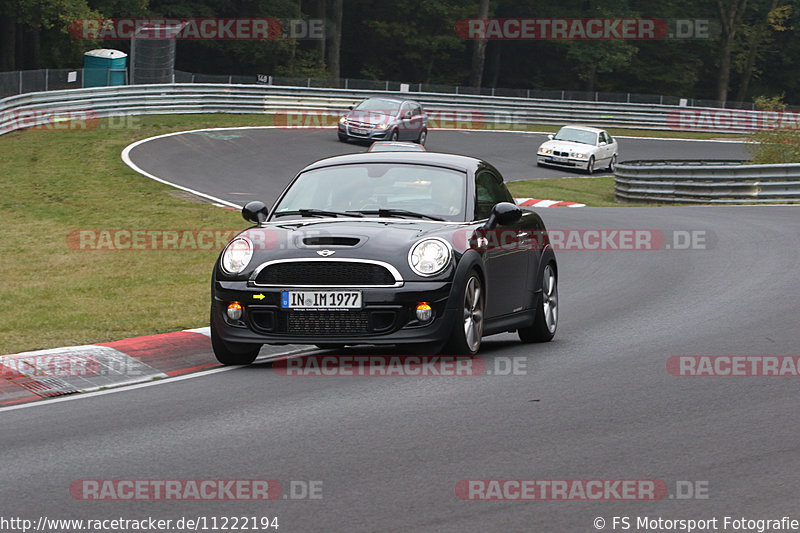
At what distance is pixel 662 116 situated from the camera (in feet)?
201

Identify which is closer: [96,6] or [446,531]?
[446,531]

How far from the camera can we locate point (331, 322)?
903 cm

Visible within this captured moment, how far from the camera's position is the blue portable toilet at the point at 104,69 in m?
44.4

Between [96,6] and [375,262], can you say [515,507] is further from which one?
[96,6]

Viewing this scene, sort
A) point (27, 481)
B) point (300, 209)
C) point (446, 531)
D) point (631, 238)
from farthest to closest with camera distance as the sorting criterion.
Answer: point (631, 238), point (300, 209), point (27, 481), point (446, 531)

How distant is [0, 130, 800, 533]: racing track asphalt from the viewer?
559cm

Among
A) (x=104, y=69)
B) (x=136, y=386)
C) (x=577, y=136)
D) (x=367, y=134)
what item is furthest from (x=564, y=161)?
(x=136, y=386)

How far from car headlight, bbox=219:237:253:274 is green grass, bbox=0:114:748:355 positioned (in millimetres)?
1722

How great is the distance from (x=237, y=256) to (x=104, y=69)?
3732 centimetres

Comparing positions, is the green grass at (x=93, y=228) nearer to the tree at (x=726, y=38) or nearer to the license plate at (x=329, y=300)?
the license plate at (x=329, y=300)

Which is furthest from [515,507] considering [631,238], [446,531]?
[631,238]

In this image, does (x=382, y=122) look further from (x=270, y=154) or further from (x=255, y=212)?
(x=255, y=212)

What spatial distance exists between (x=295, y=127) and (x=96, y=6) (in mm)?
18386

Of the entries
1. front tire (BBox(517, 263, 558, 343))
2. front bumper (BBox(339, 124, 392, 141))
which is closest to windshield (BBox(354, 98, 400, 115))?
front bumper (BBox(339, 124, 392, 141))
